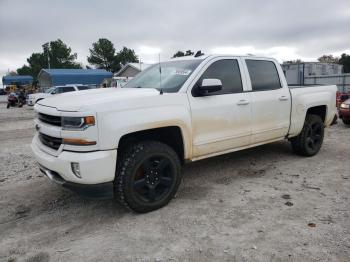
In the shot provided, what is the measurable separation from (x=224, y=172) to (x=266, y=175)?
0.66 meters

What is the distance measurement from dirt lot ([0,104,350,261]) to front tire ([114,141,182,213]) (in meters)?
0.17

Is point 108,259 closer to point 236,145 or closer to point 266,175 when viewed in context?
point 236,145

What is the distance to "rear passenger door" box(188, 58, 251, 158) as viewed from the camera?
159 inches

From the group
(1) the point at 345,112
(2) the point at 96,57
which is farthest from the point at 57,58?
(1) the point at 345,112

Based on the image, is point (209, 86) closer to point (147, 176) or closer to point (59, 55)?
point (147, 176)

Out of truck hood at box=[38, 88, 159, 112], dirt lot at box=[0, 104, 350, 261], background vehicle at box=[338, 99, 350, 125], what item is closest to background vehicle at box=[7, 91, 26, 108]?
dirt lot at box=[0, 104, 350, 261]

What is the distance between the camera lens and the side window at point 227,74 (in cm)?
434

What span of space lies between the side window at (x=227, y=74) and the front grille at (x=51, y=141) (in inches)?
79.6

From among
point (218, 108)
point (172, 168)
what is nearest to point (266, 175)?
point (218, 108)

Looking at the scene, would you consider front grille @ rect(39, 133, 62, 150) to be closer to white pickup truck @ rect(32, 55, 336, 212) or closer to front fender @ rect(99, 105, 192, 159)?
white pickup truck @ rect(32, 55, 336, 212)

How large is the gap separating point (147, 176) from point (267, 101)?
92.6 inches

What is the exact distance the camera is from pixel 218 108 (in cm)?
422

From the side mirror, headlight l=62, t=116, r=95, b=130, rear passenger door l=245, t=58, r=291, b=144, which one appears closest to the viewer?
headlight l=62, t=116, r=95, b=130

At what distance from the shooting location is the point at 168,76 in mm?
4355
